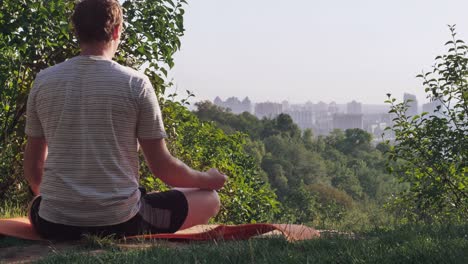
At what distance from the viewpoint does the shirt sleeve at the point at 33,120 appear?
373cm

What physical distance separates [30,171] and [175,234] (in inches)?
35.8

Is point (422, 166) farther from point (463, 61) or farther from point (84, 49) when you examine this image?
point (84, 49)

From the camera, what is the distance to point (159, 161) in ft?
12.1

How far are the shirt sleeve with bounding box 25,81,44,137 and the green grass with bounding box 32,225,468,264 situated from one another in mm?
793

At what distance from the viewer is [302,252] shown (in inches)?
133

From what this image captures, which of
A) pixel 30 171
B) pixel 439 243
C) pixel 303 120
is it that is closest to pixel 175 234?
pixel 30 171

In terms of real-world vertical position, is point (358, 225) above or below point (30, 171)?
below

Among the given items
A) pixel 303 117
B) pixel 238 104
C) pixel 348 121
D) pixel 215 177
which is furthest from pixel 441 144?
pixel 303 117

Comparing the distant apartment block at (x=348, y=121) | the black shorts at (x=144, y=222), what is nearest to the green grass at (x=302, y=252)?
the black shorts at (x=144, y=222)

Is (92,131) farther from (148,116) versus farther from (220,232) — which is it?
(220,232)

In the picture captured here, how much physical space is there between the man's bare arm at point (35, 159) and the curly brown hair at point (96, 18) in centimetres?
73

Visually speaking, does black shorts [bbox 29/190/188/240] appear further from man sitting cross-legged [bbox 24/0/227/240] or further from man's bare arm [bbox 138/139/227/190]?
man's bare arm [bbox 138/139/227/190]

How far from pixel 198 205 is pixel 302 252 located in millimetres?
846

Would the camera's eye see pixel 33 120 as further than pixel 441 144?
No
